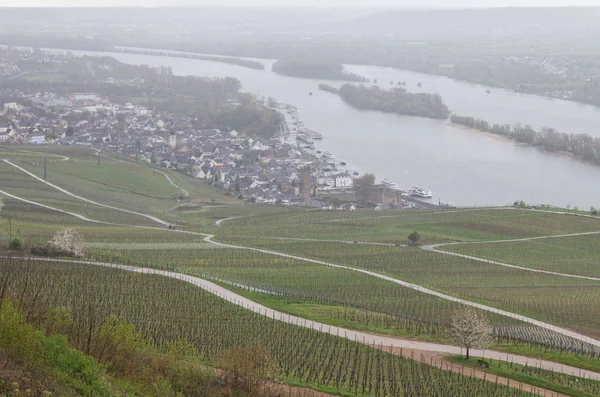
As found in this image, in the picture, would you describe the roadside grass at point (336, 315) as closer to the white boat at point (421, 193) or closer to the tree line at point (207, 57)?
the white boat at point (421, 193)

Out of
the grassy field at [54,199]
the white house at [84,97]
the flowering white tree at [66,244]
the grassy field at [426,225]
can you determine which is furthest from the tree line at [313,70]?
the flowering white tree at [66,244]

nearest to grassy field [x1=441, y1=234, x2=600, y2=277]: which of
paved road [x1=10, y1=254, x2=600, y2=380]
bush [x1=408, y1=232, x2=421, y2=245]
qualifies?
bush [x1=408, y1=232, x2=421, y2=245]

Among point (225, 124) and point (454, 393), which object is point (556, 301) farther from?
point (225, 124)

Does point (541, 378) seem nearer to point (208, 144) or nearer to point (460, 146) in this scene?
point (208, 144)

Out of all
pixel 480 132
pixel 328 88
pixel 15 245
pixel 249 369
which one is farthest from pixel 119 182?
pixel 328 88

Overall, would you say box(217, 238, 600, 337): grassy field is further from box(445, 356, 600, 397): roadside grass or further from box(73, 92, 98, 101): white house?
box(73, 92, 98, 101): white house

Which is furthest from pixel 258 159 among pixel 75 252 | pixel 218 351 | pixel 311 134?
pixel 218 351
